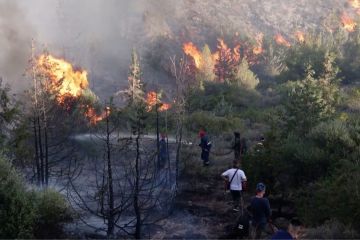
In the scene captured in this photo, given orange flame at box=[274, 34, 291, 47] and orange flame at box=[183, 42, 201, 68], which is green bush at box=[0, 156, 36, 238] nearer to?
orange flame at box=[183, 42, 201, 68]

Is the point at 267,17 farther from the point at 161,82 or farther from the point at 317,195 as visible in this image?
the point at 317,195

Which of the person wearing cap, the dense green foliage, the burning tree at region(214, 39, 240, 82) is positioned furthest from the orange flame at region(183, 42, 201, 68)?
the person wearing cap

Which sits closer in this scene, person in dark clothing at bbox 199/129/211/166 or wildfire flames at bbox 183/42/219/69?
person in dark clothing at bbox 199/129/211/166

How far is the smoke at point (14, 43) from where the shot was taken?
117 ft

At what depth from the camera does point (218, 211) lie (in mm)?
13250

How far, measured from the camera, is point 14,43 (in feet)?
130

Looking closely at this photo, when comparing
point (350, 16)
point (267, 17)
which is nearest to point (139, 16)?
point (267, 17)

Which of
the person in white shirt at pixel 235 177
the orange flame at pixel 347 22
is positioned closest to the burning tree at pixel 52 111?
the person in white shirt at pixel 235 177

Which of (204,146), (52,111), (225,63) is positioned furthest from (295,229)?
(225,63)

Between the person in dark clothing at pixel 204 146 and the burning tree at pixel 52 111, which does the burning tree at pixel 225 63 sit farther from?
the person in dark clothing at pixel 204 146

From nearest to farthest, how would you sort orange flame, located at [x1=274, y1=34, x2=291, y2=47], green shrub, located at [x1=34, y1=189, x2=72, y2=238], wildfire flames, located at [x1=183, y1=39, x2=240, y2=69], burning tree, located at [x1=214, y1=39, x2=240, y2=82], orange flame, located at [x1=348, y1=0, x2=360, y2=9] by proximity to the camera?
green shrub, located at [x1=34, y1=189, x2=72, y2=238]
burning tree, located at [x1=214, y1=39, x2=240, y2=82]
wildfire flames, located at [x1=183, y1=39, x2=240, y2=69]
orange flame, located at [x1=274, y1=34, x2=291, y2=47]
orange flame, located at [x1=348, y1=0, x2=360, y2=9]

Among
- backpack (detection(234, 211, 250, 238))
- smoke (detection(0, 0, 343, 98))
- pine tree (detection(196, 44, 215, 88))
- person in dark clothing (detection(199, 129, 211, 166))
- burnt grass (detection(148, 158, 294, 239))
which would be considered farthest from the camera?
smoke (detection(0, 0, 343, 98))

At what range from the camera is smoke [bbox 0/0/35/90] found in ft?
117

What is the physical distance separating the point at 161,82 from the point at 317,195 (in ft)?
129
